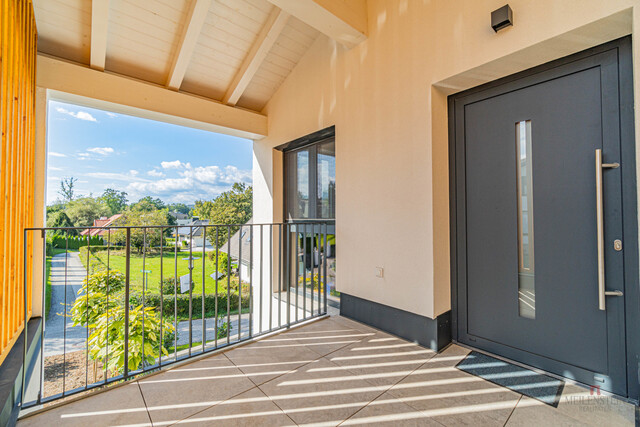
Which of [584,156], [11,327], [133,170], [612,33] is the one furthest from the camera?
[133,170]

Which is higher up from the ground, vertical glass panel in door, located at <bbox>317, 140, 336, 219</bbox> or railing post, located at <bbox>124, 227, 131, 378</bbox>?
vertical glass panel in door, located at <bbox>317, 140, 336, 219</bbox>

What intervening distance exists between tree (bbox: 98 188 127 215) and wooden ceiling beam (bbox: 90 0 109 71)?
368 inches

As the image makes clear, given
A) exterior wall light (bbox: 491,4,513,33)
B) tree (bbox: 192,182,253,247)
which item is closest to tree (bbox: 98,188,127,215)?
tree (bbox: 192,182,253,247)

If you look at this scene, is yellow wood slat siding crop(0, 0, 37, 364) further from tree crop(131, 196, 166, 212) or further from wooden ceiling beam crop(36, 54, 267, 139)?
tree crop(131, 196, 166, 212)

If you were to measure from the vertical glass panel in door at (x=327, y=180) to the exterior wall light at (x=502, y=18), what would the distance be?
1912 mm

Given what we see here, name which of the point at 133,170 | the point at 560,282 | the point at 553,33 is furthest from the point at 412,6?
the point at 133,170

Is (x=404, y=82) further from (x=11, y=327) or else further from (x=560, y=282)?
(x=11, y=327)

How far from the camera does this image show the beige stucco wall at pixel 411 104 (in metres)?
1.71

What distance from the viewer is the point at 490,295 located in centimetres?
219

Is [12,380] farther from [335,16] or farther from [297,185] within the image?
[335,16]

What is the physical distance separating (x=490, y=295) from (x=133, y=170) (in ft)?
59.4

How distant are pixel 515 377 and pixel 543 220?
1.08 metres

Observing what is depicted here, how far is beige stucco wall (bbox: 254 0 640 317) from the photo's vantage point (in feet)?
5.60

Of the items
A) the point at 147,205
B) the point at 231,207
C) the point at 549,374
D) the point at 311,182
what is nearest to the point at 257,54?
the point at 311,182
